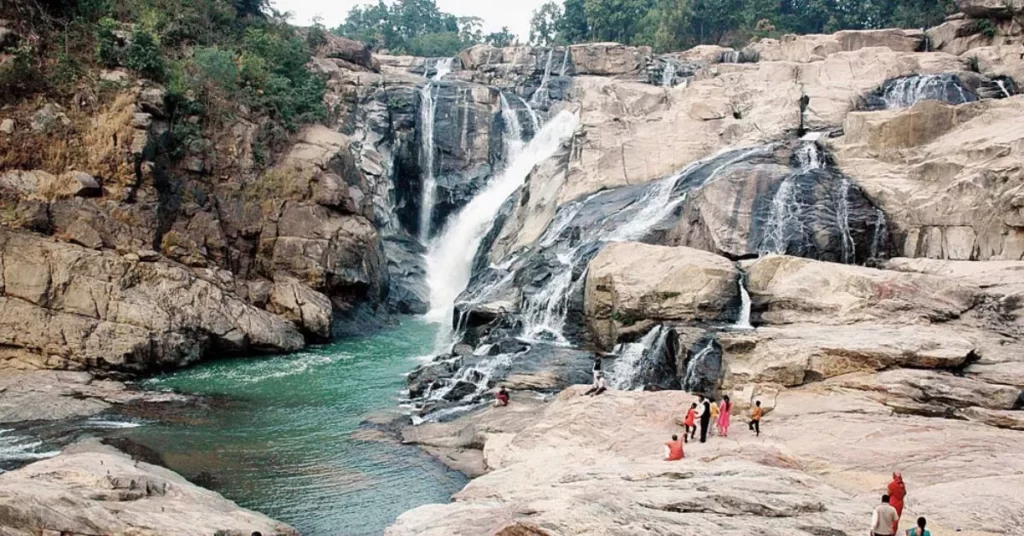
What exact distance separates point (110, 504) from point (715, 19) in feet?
207

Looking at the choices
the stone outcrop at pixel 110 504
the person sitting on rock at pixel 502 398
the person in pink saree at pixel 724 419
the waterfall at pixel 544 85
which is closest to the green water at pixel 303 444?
the stone outcrop at pixel 110 504

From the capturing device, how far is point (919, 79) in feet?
120

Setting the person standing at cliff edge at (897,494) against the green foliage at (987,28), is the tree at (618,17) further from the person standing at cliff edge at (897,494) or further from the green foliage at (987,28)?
the person standing at cliff edge at (897,494)

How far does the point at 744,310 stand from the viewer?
2442 centimetres

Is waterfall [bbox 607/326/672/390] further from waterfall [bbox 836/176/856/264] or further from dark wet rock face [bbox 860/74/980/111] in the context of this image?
dark wet rock face [bbox 860/74/980/111]

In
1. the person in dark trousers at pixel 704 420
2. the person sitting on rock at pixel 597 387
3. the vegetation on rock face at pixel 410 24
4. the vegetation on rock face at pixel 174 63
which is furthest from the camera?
the vegetation on rock face at pixel 410 24

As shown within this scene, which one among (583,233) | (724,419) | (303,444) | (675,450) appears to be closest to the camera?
(675,450)

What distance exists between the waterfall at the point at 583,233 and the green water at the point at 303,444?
547 cm

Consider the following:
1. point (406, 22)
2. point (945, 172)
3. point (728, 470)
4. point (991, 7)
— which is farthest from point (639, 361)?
point (406, 22)

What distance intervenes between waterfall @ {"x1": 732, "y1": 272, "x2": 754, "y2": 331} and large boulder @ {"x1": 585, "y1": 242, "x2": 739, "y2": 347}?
202mm

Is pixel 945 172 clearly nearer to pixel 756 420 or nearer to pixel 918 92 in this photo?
pixel 918 92

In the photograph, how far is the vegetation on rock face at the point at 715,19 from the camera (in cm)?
6397

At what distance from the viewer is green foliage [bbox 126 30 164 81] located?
32.1 m

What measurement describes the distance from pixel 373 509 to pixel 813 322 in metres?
13.4
